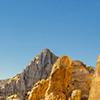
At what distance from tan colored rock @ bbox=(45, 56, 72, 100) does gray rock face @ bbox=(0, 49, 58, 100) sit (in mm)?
77371

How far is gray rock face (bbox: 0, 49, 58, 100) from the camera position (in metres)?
141

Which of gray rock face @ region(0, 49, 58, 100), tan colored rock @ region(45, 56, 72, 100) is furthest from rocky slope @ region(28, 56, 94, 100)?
gray rock face @ region(0, 49, 58, 100)

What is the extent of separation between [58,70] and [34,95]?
10742 mm

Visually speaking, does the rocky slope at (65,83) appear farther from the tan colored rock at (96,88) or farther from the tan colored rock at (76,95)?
the tan colored rock at (96,88)

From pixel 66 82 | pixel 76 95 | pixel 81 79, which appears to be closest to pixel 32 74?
pixel 81 79

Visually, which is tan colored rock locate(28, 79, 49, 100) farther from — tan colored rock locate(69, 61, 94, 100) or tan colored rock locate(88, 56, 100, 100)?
tan colored rock locate(88, 56, 100, 100)

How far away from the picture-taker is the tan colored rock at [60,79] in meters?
58.0

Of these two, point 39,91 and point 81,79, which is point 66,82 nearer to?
point 81,79

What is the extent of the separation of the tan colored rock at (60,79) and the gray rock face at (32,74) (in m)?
77.4

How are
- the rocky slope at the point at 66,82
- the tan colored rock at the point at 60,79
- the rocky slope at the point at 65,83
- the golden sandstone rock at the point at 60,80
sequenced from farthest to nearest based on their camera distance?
the tan colored rock at the point at 60,79 < the golden sandstone rock at the point at 60,80 < the rocky slope at the point at 65,83 < the rocky slope at the point at 66,82

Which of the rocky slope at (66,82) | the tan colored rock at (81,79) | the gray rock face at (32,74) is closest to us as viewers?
the rocky slope at (66,82)

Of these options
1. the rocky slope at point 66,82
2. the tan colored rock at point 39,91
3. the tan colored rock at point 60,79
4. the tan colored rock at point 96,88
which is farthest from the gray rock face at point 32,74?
the tan colored rock at point 96,88

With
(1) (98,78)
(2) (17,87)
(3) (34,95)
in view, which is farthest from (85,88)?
(2) (17,87)

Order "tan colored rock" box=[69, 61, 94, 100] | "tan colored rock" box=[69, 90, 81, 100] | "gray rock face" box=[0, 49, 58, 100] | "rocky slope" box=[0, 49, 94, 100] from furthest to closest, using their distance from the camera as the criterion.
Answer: "gray rock face" box=[0, 49, 58, 100] → "tan colored rock" box=[69, 61, 94, 100] → "rocky slope" box=[0, 49, 94, 100] → "tan colored rock" box=[69, 90, 81, 100]
